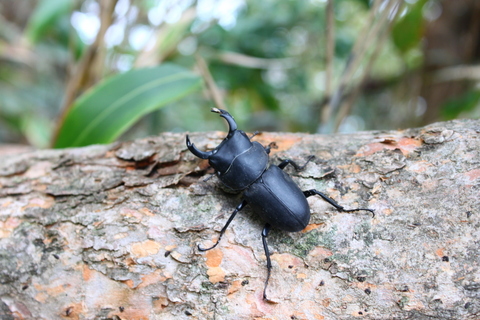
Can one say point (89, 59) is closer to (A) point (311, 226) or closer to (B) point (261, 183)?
(B) point (261, 183)

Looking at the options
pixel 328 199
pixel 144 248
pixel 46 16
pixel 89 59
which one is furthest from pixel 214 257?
pixel 46 16

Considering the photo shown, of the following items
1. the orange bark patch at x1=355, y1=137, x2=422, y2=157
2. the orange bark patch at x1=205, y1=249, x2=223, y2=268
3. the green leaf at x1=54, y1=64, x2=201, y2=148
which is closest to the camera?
the orange bark patch at x1=205, y1=249, x2=223, y2=268

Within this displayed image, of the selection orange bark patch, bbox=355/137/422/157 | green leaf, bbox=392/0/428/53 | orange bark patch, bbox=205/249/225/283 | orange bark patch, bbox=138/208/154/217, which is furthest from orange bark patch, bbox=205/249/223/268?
green leaf, bbox=392/0/428/53

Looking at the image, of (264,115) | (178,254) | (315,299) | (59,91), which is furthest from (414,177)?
(59,91)

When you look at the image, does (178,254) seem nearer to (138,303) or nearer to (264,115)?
(138,303)

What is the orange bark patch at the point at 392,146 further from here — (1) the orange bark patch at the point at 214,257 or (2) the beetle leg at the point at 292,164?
(1) the orange bark patch at the point at 214,257

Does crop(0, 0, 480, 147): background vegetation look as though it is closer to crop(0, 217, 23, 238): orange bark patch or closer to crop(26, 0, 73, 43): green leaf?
crop(26, 0, 73, 43): green leaf
